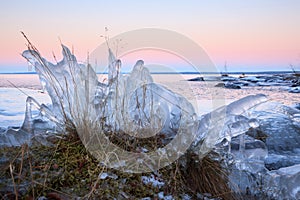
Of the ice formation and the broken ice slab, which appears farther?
the broken ice slab

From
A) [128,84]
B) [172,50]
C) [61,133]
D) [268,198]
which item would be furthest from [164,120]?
[268,198]

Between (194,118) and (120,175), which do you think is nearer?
(120,175)

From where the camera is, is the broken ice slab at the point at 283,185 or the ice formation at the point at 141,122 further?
the broken ice slab at the point at 283,185

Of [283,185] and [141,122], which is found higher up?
A: [141,122]

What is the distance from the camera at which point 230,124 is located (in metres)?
2.42

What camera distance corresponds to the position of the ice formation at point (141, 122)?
212 cm

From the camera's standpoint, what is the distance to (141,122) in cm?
238

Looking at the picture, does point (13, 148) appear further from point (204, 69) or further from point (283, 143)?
point (283, 143)

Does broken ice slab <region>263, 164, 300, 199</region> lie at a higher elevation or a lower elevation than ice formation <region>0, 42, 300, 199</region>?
lower

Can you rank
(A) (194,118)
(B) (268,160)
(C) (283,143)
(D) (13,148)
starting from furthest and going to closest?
(C) (283,143) → (B) (268,160) → (A) (194,118) → (D) (13,148)

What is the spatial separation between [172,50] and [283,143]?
235 centimetres

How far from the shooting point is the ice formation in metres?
2.12

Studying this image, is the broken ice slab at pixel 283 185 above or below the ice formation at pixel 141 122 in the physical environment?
below

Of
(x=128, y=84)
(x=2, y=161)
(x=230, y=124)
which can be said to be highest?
(x=128, y=84)
